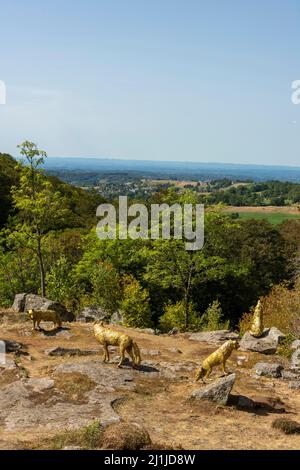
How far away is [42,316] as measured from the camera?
25.8 meters

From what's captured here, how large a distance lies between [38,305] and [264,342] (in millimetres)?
13740

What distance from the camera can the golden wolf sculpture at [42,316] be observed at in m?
25.5

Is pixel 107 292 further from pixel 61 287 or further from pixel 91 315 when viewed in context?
pixel 91 315

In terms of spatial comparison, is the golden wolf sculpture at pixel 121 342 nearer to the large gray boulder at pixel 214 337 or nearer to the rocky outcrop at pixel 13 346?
the rocky outcrop at pixel 13 346

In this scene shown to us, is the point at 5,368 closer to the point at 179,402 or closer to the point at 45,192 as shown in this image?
the point at 179,402

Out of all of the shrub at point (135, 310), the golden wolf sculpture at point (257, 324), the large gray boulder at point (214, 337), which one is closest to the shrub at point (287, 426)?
the golden wolf sculpture at point (257, 324)

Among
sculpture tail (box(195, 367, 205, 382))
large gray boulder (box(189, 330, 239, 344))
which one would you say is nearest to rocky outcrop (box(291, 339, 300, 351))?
large gray boulder (box(189, 330, 239, 344))

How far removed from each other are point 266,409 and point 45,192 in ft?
73.4

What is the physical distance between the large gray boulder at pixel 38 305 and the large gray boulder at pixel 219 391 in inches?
585

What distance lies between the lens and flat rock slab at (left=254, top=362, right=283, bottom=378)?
2119 cm

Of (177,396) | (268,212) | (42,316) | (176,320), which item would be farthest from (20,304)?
(268,212)

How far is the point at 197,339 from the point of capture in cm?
2750
